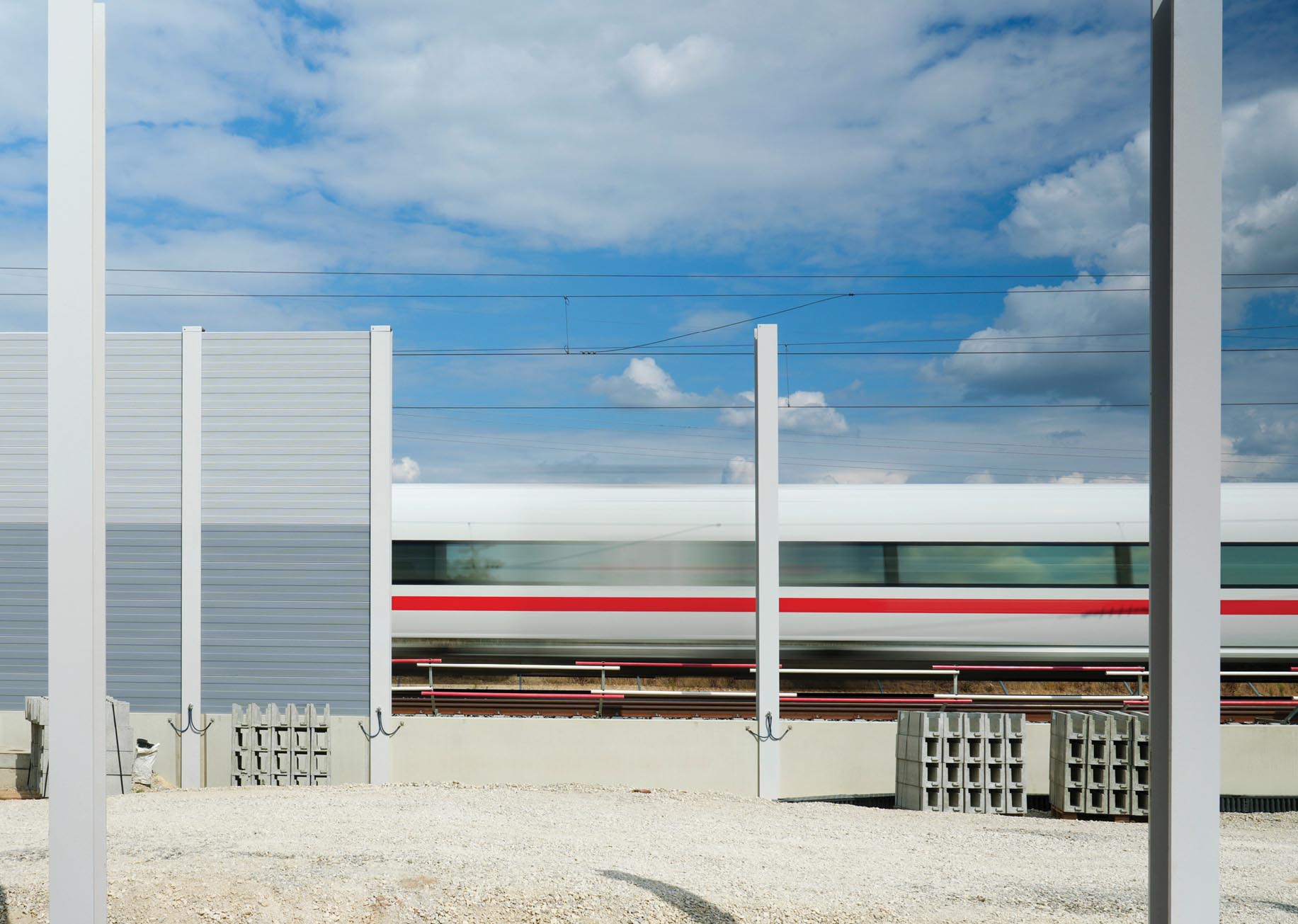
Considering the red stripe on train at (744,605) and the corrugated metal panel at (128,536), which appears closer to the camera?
the corrugated metal panel at (128,536)

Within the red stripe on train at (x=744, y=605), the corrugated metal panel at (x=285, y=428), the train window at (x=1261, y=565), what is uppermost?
the corrugated metal panel at (x=285, y=428)

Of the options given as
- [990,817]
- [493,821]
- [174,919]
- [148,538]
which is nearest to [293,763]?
[148,538]

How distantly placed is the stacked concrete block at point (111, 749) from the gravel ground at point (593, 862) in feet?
2.25

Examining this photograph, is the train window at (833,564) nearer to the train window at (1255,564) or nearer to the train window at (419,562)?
the train window at (1255,564)

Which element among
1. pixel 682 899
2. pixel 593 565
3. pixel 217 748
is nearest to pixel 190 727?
pixel 217 748

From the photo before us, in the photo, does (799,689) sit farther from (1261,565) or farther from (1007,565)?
(1261,565)

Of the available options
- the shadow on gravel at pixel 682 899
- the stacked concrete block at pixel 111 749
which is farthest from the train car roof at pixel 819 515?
the shadow on gravel at pixel 682 899

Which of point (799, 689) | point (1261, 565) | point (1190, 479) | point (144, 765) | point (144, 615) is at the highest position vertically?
point (1190, 479)

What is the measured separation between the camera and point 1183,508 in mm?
2836

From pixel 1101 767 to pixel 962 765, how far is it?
4.64 feet

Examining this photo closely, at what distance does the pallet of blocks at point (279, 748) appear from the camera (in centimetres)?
1027

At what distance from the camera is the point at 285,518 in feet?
35.1

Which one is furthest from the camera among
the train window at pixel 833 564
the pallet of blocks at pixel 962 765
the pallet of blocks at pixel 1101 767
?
the train window at pixel 833 564

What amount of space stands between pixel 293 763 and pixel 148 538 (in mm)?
3053
